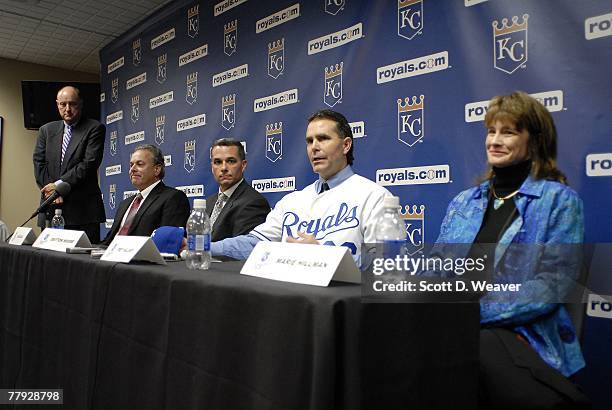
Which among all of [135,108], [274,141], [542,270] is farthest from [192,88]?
[542,270]

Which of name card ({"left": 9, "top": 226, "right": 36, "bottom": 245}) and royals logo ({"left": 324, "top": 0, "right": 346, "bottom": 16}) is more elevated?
royals logo ({"left": 324, "top": 0, "right": 346, "bottom": 16})

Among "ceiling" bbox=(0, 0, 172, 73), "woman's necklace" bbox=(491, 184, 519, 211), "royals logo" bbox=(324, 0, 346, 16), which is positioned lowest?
"woman's necklace" bbox=(491, 184, 519, 211)

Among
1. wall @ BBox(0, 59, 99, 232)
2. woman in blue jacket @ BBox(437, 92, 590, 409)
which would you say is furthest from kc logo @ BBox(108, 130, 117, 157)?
woman in blue jacket @ BBox(437, 92, 590, 409)

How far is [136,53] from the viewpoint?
5027mm

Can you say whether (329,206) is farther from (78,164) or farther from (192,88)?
(192,88)

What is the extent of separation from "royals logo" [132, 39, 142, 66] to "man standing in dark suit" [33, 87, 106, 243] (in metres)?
1.70

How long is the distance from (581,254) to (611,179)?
65 centimetres

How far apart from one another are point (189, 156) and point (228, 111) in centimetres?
66

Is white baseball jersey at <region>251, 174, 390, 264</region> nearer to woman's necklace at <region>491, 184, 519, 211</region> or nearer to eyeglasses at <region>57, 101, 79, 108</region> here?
woman's necklace at <region>491, 184, 519, 211</region>

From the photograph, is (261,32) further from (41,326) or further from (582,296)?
(582,296)

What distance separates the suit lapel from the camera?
2.79 meters

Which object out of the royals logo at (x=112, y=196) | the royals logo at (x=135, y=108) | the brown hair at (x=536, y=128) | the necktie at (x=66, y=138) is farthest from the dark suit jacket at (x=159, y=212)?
the royals logo at (x=112, y=196)

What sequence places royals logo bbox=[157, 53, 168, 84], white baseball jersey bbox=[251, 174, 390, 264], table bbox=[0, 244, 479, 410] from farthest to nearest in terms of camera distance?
royals logo bbox=[157, 53, 168, 84] < white baseball jersey bbox=[251, 174, 390, 264] < table bbox=[0, 244, 479, 410]

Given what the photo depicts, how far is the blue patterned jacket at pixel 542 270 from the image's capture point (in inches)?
45.6
